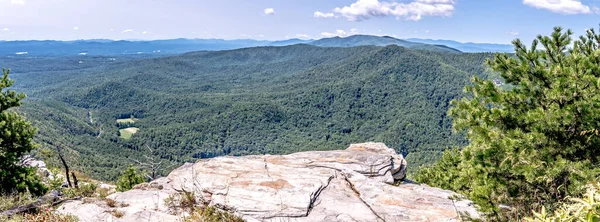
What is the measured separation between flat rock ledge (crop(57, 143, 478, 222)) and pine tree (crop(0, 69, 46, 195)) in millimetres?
8830

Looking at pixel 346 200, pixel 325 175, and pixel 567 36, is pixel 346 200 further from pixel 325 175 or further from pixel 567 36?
pixel 567 36

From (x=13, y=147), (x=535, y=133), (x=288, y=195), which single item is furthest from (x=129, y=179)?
(x=535, y=133)

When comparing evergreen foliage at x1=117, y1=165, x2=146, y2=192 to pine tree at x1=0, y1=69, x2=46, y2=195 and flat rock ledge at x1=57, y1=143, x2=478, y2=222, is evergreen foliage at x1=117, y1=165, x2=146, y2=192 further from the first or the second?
flat rock ledge at x1=57, y1=143, x2=478, y2=222

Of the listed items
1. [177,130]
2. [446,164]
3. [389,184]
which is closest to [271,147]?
[177,130]

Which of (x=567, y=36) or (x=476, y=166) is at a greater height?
(x=567, y=36)

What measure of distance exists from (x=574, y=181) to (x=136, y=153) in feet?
540

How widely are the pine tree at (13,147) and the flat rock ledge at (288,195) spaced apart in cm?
883

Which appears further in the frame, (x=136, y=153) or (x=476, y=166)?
(x=136, y=153)

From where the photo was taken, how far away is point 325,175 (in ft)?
33.6

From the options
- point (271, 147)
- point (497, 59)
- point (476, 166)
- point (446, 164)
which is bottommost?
point (271, 147)

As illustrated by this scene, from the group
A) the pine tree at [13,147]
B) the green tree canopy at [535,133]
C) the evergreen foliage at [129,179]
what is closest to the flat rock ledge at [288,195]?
the green tree canopy at [535,133]

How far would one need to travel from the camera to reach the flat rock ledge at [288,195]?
7.97 meters

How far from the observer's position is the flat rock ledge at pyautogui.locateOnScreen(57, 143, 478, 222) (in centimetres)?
797

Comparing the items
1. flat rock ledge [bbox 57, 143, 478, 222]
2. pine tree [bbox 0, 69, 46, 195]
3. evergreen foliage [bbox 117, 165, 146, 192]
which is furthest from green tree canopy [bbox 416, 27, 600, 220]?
evergreen foliage [bbox 117, 165, 146, 192]
